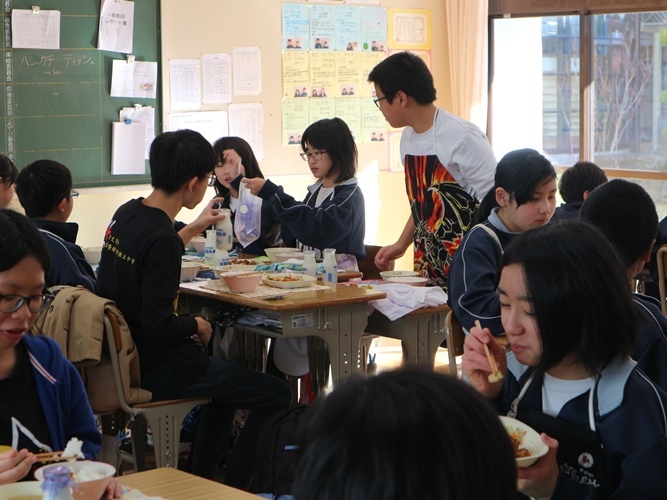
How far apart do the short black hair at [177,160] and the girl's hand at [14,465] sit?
1.90 metres

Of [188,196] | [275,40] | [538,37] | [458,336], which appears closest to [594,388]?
[458,336]

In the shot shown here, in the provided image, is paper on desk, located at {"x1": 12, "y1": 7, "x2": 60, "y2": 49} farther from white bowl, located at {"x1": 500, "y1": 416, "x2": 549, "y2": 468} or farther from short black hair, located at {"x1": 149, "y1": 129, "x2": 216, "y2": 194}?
white bowl, located at {"x1": 500, "y1": 416, "x2": 549, "y2": 468}

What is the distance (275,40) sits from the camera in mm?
6414

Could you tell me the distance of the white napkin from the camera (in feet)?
12.4

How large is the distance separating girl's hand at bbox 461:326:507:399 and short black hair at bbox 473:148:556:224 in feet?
4.16

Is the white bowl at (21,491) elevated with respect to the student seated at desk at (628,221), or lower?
lower

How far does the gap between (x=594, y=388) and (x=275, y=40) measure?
5.16m

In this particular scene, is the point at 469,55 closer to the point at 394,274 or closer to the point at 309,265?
the point at 394,274

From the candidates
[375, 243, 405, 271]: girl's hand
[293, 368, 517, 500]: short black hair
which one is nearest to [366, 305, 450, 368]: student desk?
[375, 243, 405, 271]: girl's hand

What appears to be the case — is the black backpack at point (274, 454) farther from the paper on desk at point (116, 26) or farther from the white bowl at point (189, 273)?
the paper on desk at point (116, 26)

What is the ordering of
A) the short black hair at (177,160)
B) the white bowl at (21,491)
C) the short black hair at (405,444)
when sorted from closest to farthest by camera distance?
the short black hair at (405,444) < the white bowl at (21,491) < the short black hair at (177,160)

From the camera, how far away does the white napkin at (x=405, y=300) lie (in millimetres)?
3773

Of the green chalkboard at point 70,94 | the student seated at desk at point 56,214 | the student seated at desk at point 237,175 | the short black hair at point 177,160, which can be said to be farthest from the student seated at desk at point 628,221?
the green chalkboard at point 70,94

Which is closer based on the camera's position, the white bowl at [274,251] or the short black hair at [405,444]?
the short black hair at [405,444]
